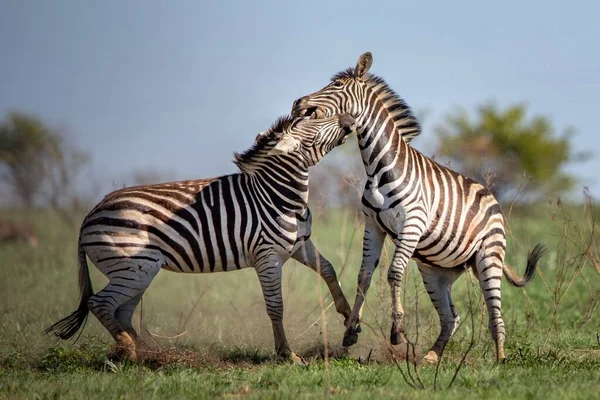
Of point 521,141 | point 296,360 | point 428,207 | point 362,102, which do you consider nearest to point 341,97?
point 362,102

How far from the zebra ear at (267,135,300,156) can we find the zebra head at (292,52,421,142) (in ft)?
0.83

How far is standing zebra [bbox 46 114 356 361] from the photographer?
7910 millimetres

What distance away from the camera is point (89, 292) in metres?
8.12

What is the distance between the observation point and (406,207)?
768 cm

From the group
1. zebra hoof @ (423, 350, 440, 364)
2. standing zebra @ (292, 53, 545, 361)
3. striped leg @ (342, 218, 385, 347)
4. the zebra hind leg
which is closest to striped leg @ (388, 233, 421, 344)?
standing zebra @ (292, 53, 545, 361)

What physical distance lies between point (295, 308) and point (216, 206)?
4.50 metres

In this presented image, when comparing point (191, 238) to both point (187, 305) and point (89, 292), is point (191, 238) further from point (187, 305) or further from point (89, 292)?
point (187, 305)

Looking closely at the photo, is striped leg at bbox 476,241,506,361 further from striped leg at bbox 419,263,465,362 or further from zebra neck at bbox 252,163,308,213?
zebra neck at bbox 252,163,308,213

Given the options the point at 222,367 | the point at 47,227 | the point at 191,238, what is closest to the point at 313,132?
the point at 191,238

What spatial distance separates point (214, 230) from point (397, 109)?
223 cm

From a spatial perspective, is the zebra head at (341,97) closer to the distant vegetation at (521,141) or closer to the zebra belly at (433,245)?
the zebra belly at (433,245)

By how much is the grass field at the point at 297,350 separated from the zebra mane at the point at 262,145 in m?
1.63

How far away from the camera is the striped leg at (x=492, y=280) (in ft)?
26.4

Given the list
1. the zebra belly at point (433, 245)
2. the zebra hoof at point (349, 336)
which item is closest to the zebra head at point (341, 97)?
the zebra belly at point (433, 245)
